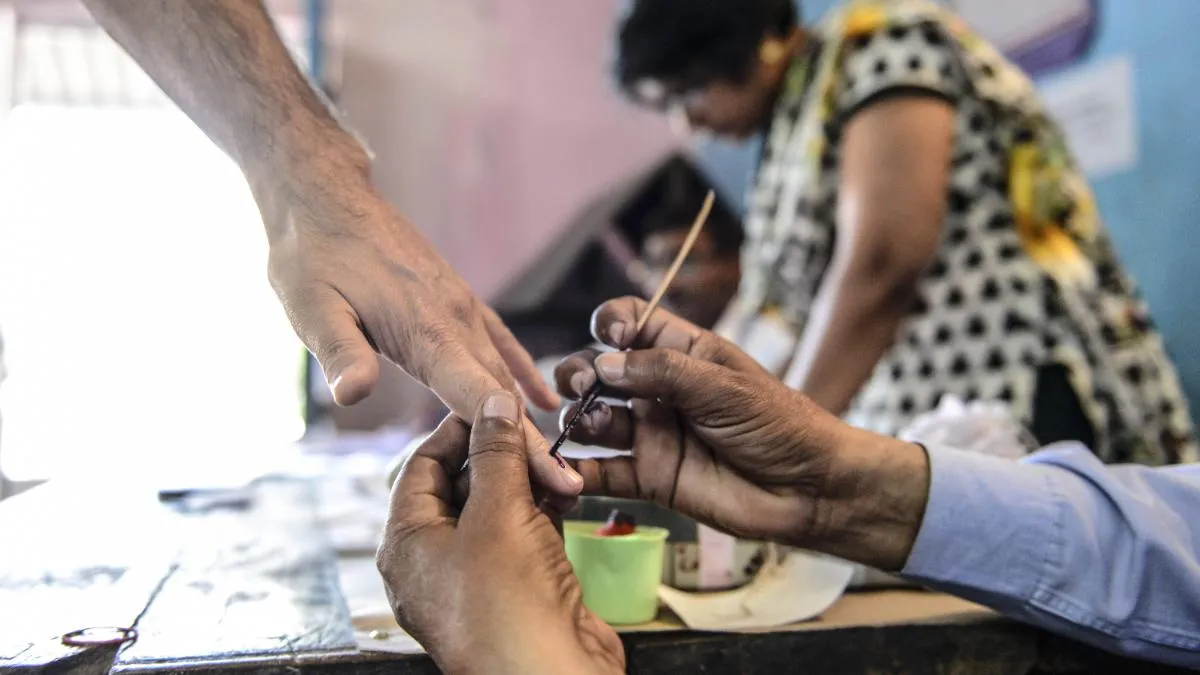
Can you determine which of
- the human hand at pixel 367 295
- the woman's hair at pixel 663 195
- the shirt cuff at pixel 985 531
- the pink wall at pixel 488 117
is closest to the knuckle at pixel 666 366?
the human hand at pixel 367 295

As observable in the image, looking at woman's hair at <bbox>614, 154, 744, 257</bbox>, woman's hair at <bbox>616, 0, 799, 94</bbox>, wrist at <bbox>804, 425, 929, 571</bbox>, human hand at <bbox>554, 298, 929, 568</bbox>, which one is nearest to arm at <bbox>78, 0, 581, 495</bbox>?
human hand at <bbox>554, 298, 929, 568</bbox>

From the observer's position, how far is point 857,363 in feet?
4.19

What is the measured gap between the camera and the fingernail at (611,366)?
732mm

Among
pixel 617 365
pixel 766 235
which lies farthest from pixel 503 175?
pixel 617 365

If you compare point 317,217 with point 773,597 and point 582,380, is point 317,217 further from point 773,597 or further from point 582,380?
point 773,597

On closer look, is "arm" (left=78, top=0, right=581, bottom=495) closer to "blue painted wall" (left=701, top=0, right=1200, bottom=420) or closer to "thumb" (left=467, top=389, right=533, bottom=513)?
"thumb" (left=467, top=389, right=533, bottom=513)

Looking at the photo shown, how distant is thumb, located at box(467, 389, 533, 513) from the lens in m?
0.60

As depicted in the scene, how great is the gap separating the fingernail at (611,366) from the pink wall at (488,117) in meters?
2.63

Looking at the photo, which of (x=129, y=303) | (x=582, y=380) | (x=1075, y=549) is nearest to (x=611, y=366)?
(x=582, y=380)

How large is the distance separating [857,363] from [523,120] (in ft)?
8.12

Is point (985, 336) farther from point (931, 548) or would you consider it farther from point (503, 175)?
point (503, 175)

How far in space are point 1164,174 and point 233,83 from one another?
4.37 feet

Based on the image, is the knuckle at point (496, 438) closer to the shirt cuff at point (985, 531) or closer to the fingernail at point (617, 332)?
the fingernail at point (617, 332)

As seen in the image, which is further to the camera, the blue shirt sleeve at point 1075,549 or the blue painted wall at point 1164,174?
the blue painted wall at point 1164,174
